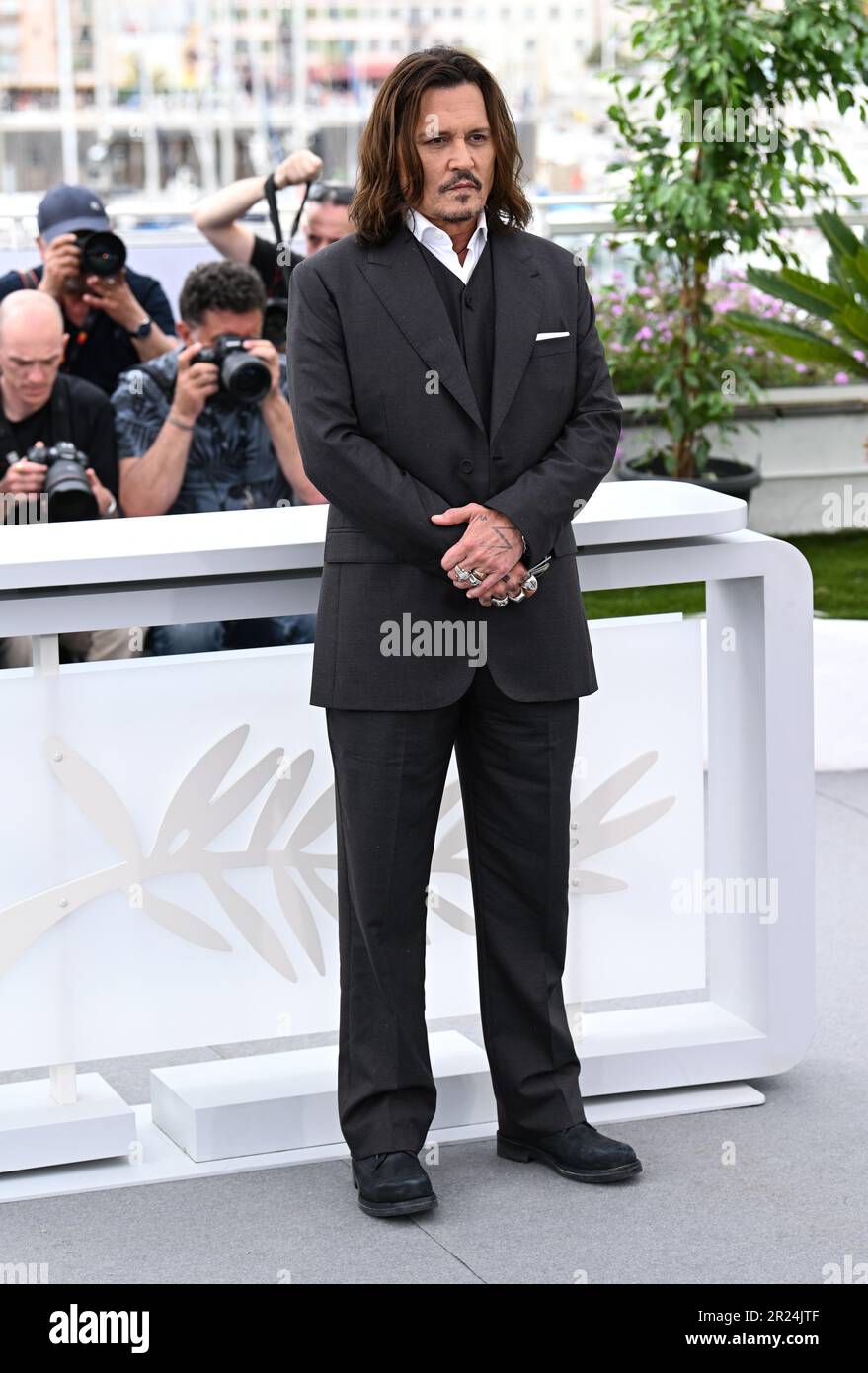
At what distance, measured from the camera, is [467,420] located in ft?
9.53

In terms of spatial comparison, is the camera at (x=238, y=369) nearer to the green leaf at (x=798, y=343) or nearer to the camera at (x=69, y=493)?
the camera at (x=69, y=493)

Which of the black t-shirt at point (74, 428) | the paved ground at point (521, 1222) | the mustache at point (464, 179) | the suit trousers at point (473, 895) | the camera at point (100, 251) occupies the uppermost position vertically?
the mustache at point (464, 179)

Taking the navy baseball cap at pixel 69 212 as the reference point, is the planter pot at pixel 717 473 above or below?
below

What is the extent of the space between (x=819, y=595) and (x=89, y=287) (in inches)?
153

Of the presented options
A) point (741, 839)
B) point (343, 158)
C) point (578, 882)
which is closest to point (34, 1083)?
point (578, 882)

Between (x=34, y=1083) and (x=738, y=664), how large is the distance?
1.49 meters

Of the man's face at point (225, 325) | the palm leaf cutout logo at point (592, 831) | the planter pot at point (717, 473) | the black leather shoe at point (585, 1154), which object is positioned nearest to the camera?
the black leather shoe at point (585, 1154)

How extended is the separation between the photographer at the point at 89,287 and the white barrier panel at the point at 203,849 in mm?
2348

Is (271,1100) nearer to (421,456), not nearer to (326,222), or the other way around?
(421,456)

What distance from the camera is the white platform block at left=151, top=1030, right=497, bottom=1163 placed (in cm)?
325

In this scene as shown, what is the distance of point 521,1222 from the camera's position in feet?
9.84

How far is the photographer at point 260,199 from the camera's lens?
5.39 meters

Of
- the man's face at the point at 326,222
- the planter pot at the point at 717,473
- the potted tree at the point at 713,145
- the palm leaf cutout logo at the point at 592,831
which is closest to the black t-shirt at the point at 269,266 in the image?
the man's face at the point at 326,222

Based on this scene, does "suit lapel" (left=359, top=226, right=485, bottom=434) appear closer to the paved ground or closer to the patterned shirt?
the paved ground
